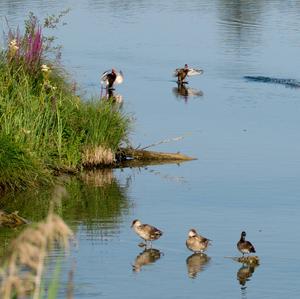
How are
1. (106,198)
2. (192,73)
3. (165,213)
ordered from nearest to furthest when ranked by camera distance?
(165,213)
(106,198)
(192,73)

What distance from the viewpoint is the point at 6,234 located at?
12281 mm

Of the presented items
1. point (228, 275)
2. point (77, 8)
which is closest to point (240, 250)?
point (228, 275)

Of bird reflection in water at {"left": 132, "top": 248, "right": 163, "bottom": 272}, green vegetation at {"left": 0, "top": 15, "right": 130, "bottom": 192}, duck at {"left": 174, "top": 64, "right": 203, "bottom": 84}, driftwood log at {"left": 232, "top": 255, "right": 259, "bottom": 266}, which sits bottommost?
bird reflection in water at {"left": 132, "top": 248, "right": 163, "bottom": 272}

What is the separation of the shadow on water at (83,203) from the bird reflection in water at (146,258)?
828 millimetres

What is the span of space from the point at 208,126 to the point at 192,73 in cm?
664

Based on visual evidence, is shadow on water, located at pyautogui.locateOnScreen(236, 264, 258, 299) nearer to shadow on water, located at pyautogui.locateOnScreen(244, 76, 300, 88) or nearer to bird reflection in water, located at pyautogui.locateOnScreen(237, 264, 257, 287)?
bird reflection in water, located at pyautogui.locateOnScreen(237, 264, 257, 287)

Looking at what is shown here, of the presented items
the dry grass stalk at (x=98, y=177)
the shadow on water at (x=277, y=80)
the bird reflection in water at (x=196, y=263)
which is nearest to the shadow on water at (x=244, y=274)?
the bird reflection in water at (x=196, y=263)

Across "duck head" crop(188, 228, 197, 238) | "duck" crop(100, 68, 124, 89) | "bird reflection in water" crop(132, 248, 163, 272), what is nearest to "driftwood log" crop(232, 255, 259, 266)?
"duck head" crop(188, 228, 197, 238)

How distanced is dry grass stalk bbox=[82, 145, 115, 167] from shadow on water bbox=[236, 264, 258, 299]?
4877 mm

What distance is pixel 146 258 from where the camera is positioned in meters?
11.7

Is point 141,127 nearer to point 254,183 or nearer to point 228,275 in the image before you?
point 254,183

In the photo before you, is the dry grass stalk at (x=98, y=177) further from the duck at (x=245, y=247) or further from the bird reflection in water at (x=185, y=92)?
the bird reflection in water at (x=185, y=92)

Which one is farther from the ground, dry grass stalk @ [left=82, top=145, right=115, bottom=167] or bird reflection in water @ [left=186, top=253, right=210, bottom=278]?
dry grass stalk @ [left=82, top=145, right=115, bottom=167]

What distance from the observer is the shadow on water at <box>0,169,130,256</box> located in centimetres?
1316
